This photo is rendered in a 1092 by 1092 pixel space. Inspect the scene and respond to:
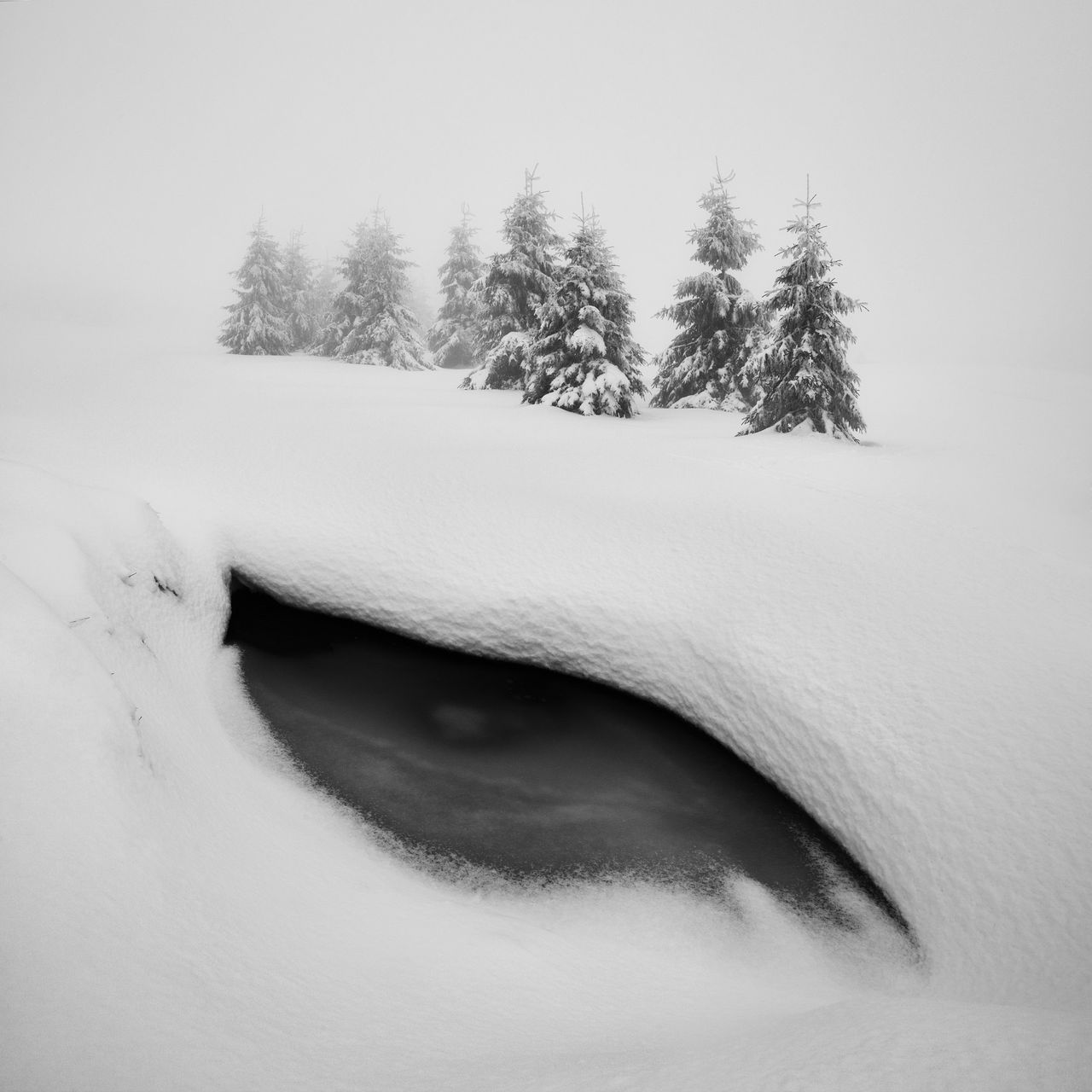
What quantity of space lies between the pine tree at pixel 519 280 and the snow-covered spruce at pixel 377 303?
7048mm

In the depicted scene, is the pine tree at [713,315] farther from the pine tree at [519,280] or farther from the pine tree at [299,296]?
the pine tree at [299,296]

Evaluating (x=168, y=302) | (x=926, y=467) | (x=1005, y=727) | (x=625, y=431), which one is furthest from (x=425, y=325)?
(x=1005, y=727)

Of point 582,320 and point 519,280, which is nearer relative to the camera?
point 582,320

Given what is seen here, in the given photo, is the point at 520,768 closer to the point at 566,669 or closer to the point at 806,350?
the point at 566,669

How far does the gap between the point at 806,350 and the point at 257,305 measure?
23.4 meters

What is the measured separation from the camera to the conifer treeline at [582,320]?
39.9ft

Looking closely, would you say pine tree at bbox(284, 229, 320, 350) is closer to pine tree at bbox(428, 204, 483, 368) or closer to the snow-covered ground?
pine tree at bbox(428, 204, 483, 368)

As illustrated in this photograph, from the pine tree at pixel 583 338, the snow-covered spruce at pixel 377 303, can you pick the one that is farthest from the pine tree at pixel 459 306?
the pine tree at pixel 583 338

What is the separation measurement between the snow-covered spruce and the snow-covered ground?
14685mm

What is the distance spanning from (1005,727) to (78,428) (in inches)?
507

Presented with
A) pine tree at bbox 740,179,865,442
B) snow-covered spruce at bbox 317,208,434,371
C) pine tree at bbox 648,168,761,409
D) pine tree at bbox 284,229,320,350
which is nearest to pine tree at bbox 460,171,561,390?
pine tree at bbox 648,168,761,409

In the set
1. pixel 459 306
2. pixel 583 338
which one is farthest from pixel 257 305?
pixel 583 338

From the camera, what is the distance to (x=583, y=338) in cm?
1325

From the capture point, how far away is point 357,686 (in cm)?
650
